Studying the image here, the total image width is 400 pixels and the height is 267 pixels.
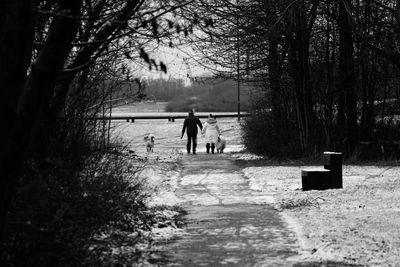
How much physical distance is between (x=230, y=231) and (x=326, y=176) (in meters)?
5.88

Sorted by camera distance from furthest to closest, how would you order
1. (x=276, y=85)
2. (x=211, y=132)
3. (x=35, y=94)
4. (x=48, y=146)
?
(x=211, y=132) < (x=276, y=85) < (x=48, y=146) < (x=35, y=94)

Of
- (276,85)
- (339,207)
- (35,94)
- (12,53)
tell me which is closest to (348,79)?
(276,85)

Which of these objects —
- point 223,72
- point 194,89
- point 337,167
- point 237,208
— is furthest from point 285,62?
point 194,89

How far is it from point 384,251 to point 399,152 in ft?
60.6

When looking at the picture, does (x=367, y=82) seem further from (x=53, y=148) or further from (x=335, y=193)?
(x=53, y=148)

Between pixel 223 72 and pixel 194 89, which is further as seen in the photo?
pixel 194 89

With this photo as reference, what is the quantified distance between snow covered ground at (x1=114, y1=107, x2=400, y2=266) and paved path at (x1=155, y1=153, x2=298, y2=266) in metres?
0.28

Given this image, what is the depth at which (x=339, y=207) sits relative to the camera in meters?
13.3

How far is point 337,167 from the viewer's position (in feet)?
53.7

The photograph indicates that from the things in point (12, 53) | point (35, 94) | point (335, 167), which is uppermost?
point (12, 53)

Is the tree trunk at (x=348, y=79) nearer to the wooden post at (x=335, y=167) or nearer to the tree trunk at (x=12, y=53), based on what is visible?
the wooden post at (x=335, y=167)

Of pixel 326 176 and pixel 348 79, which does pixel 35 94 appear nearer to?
pixel 326 176

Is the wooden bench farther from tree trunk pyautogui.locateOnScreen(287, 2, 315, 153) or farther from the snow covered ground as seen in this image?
tree trunk pyautogui.locateOnScreen(287, 2, 315, 153)

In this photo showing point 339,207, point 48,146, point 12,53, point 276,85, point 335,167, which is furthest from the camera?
point 276,85
